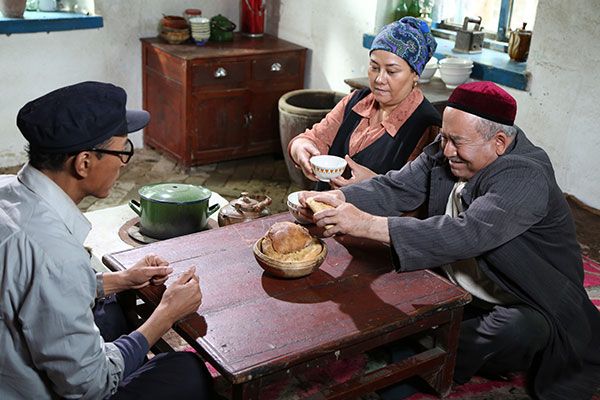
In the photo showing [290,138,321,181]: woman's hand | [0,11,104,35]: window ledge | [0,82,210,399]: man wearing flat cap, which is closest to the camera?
[0,82,210,399]: man wearing flat cap

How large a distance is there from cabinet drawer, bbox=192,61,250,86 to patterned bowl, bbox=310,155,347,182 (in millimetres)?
2059

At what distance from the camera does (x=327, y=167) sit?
A: 327 centimetres

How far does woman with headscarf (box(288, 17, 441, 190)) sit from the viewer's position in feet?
11.1

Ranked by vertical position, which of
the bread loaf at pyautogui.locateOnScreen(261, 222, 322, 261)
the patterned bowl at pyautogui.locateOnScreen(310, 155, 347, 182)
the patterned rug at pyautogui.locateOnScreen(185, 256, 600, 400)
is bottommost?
the patterned rug at pyautogui.locateOnScreen(185, 256, 600, 400)

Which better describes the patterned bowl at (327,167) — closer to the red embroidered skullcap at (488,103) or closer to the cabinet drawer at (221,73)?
the red embroidered skullcap at (488,103)

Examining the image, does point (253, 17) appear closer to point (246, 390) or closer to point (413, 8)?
point (413, 8)

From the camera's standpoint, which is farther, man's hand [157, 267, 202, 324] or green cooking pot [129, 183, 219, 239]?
green cooking pot [129, 183, 219, 239]

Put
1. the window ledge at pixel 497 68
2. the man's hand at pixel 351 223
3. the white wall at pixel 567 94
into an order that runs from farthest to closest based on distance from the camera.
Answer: the window ledge at pixel 497 68, the white wall at pixel 567 94, the man's hand at pixel 351 223

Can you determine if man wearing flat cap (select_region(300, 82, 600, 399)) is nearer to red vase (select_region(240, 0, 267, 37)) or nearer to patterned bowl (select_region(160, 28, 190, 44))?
patterned bowl (select_region(160, 28, 190, 44))

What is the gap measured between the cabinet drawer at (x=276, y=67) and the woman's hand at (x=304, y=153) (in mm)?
1829

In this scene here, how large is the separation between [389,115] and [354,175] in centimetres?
35

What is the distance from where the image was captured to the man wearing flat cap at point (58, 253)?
1.85m

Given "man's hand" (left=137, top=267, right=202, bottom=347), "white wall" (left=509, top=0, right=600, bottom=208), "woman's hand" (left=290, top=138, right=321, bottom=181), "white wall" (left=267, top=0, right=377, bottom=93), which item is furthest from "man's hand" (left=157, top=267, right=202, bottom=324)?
"white wall" (left=267, top=0, right=377, bottom=93)

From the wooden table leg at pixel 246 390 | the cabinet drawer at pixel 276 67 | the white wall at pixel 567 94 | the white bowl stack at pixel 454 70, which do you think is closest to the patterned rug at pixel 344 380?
the wooden table leg at pixel 246 390
